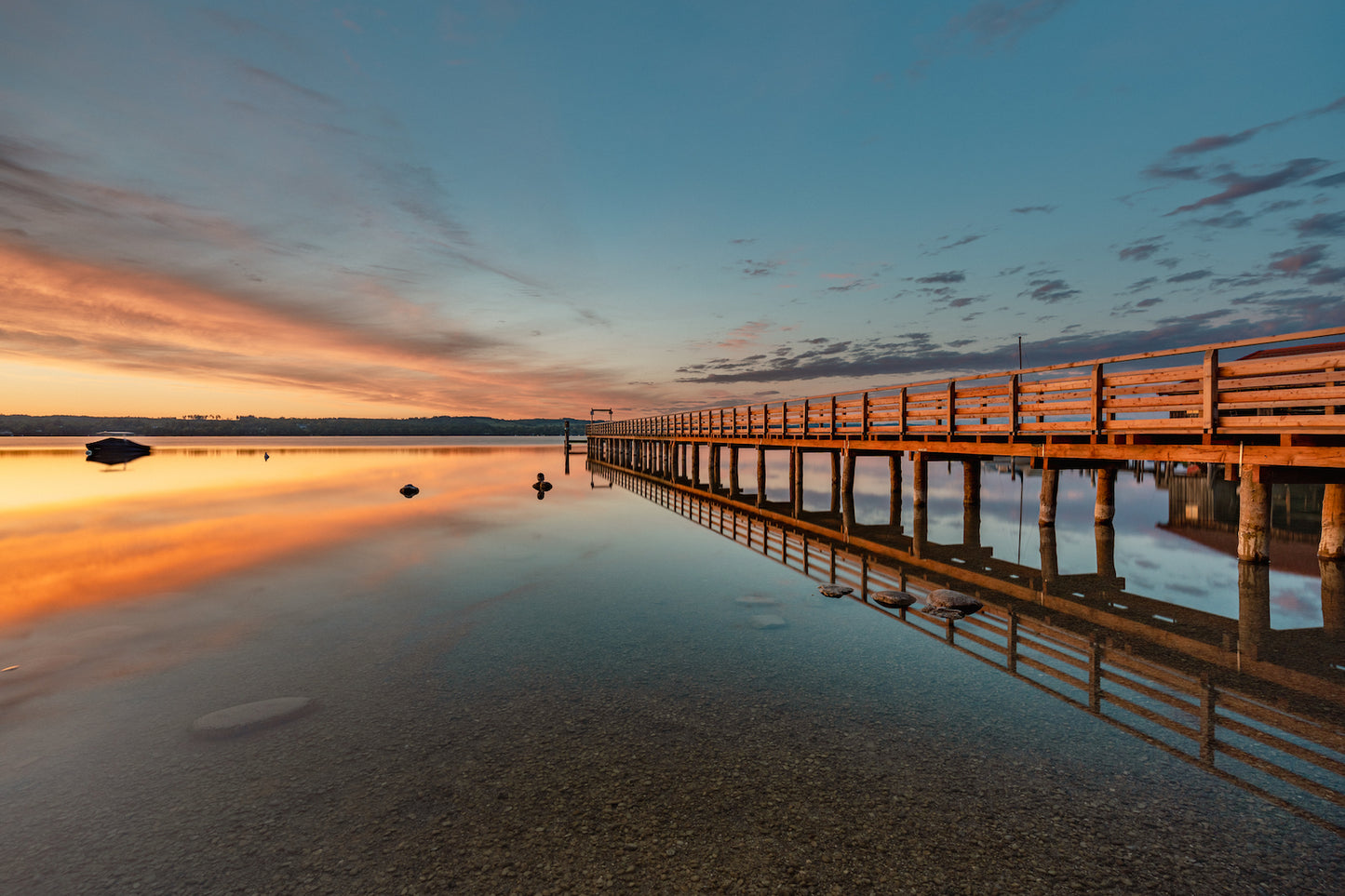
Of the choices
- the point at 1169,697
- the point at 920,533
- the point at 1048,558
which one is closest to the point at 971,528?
the point at 920,533

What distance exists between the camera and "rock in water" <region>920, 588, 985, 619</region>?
8.30 meters

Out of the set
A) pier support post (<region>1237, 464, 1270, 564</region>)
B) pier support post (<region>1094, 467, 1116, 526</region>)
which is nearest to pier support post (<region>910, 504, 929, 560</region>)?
pier support post (<region>1094, 467, 1116, 526</region>)

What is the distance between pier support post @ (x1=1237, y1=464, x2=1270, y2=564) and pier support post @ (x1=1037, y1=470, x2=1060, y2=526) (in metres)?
4.42

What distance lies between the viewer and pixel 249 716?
Answer: 212 inches

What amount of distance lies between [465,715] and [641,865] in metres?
2.58

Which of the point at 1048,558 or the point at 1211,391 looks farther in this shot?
the point at 1048,558

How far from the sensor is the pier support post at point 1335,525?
35.9ft

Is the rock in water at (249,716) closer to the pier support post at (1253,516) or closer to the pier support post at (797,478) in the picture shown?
the pier support post at (1253,516)

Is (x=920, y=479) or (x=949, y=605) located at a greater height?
(x=920, y=479)

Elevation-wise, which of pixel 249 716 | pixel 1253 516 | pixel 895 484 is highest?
pixel 1253 516

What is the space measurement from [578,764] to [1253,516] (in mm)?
12839

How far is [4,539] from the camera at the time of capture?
15.7 m

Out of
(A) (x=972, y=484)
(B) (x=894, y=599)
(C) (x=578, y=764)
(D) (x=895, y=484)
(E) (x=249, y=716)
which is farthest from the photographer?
(D) (x=895, y=484)

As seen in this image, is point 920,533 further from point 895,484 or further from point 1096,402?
point 895,484
